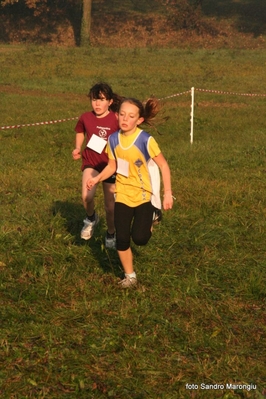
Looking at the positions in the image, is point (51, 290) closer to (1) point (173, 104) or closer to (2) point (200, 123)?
(2) point (200, 123)

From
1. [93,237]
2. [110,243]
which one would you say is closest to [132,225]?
[110,243]

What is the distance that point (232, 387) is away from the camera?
4.27m

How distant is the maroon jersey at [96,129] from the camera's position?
6.59 m

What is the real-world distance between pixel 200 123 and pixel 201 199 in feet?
29.1

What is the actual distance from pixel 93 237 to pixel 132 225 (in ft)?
5.35

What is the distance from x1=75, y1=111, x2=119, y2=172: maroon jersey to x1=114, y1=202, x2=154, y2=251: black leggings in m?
1.15

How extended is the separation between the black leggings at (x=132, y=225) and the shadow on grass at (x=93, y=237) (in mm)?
548

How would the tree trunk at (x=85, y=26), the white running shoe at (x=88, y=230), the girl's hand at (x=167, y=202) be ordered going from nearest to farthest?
the girl's hand at (x=167, y=202) → the white running shoe at (x=88, y=230) → the tree trunk at (x=85, y=26)

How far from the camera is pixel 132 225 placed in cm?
564

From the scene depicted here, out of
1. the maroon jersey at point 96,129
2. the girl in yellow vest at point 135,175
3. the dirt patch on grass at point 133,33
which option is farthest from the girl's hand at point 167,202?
the dirt patch on grass at point 133,33

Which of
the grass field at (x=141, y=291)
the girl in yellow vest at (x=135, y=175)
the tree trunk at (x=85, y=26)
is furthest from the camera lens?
the tree trunk at (x=85, y=26)

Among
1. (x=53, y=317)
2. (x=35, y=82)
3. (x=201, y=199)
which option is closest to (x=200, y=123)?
(x=201, y=199)

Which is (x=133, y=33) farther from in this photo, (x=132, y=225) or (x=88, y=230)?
(x=132, y=225)

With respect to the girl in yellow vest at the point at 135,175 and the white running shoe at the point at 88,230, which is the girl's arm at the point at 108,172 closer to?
the girl in yellow vest at the point at 135,175
